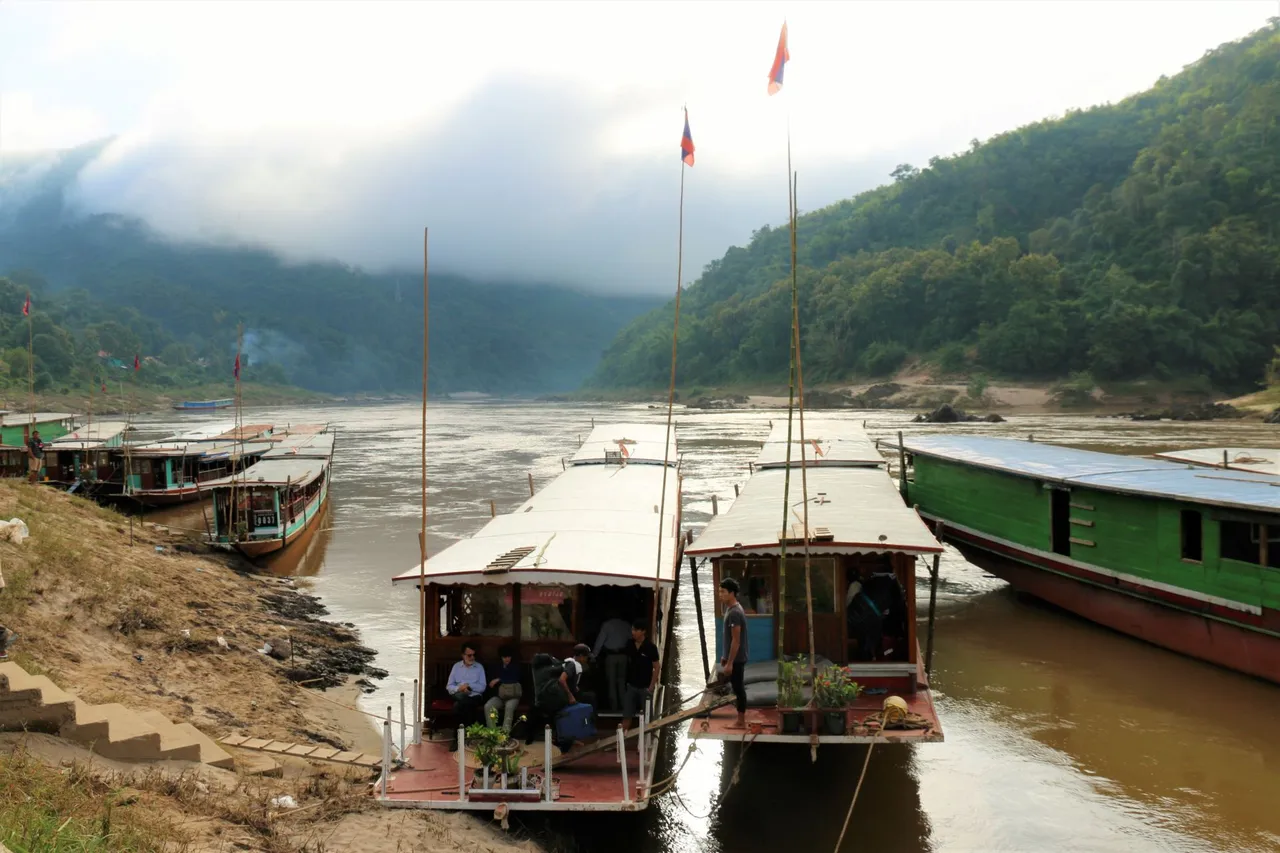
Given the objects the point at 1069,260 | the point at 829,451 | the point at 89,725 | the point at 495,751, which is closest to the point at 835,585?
the point at 495,751

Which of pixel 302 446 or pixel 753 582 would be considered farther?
pixel 302 446

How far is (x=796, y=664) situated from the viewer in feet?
31.9

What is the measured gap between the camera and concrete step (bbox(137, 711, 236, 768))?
871 cm

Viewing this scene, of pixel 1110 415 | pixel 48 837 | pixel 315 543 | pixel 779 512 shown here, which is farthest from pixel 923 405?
pixel 48 837

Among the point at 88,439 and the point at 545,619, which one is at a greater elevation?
the point at 88,439

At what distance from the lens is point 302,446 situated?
3866 centimetres

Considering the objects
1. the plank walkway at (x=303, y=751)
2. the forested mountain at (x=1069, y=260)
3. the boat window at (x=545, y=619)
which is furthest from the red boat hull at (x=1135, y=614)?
the forested mountain at (x=1069, y=260)

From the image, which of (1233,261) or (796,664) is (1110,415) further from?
(796,664)

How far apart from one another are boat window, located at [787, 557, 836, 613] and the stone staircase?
623 cm

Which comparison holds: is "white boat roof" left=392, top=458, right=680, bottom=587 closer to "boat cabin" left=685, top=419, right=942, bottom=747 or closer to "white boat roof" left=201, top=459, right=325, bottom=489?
"boat cabin" left=685, top=419, right=942, bottom=747

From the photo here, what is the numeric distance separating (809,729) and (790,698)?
0.34 m

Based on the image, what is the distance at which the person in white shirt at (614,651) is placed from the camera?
9922mm

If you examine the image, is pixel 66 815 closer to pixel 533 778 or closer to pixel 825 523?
pixel 533 778

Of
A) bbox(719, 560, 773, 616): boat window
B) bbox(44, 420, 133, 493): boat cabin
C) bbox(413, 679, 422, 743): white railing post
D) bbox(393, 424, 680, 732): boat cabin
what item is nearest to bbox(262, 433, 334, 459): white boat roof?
bbox(44, 420, 133, 493): boat cabin
